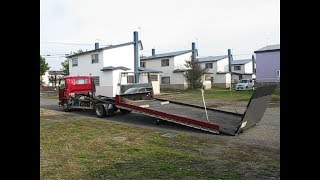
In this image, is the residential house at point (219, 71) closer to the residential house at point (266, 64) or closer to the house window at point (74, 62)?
the residential house at point (266, 64)

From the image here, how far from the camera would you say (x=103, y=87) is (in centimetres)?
3625

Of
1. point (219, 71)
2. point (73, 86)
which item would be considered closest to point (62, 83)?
point (73, 86)

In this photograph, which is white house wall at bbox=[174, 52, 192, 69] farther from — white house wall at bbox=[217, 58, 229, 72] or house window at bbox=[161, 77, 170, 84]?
white house wall at bbox=[217, 58, 229, 72]

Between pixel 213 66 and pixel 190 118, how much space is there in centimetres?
4880

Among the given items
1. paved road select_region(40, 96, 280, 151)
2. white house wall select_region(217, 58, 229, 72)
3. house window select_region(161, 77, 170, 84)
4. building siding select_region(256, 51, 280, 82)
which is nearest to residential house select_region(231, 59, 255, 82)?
white house wall select_region(217, 58, 229, 72)

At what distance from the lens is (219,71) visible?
192 ft

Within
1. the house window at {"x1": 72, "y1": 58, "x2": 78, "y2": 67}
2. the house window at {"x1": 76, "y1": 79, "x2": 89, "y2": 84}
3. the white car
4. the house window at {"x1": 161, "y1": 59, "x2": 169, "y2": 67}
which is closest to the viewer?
the house window at {"x1": 76, "y1": 79, "x2": 89, "y2": 84}

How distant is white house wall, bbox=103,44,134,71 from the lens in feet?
118

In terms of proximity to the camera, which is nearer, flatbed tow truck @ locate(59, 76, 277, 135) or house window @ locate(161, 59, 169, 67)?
flatbed tow truck @ locate(59, 76, 277, 135)

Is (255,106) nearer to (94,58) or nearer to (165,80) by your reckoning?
(94,58)

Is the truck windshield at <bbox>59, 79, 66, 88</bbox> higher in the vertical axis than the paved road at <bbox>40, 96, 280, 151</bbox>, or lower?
higher

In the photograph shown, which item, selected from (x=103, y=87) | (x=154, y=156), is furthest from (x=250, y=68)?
(x=154, y=156)

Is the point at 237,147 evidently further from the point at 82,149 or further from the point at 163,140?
the point at 82,149

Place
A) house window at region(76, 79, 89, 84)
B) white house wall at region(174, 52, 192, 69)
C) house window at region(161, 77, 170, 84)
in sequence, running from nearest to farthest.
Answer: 1. house window at region(76, 79, 89, 84)
2. white house wall at region(174, 52, 192, 69)
3. house window at region(161, 77, 170, 84)
